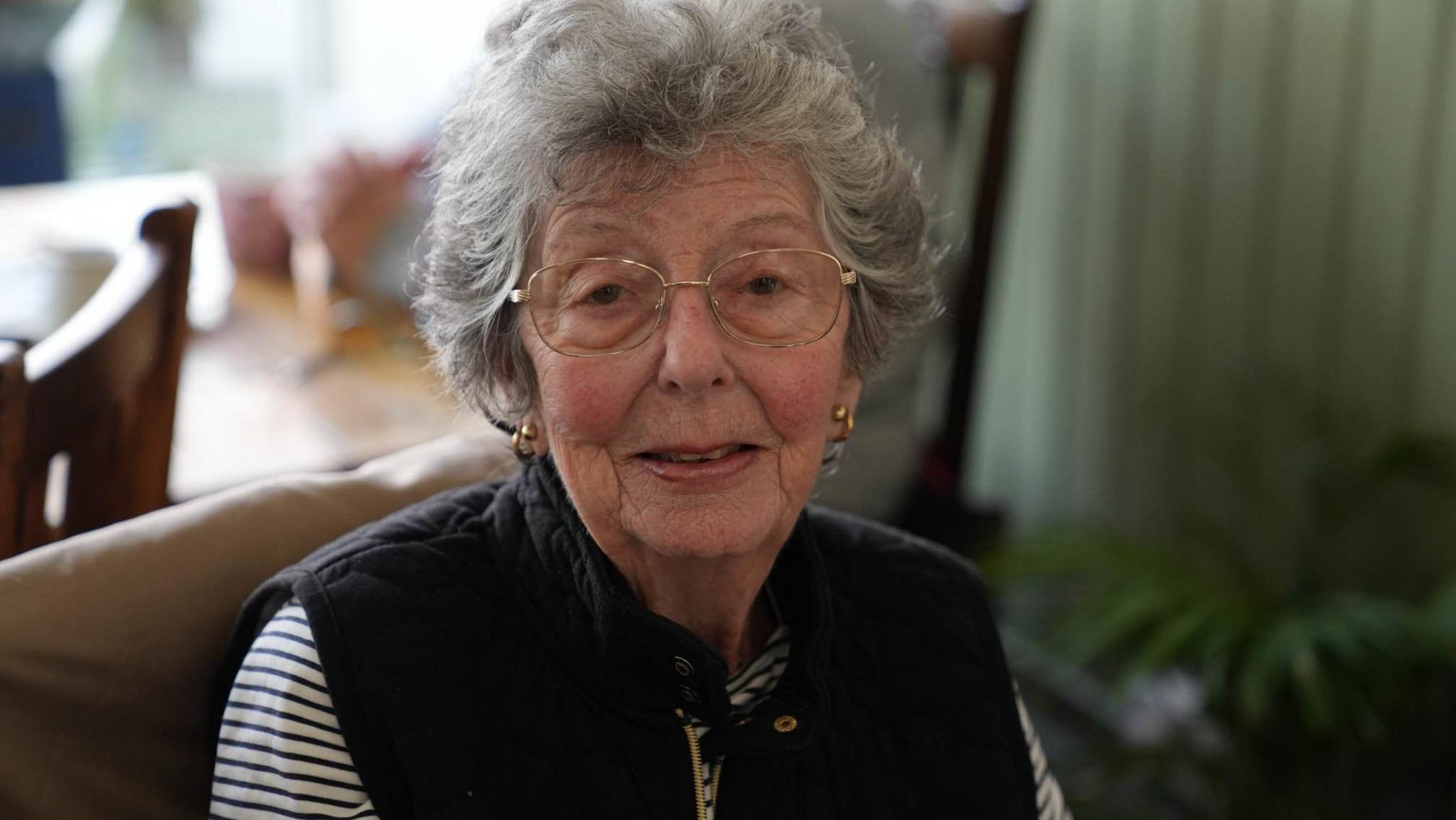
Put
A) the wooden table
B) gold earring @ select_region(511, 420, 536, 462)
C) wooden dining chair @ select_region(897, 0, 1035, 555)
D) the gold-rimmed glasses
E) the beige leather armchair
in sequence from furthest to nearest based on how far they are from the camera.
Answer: wooden dining chair @ select_region(897, 0, 1035, 555) < the wooden table < gold earring @ select_region(511, 420, 536, 462) < the gold-rimmed glasses < the beige leather armchair

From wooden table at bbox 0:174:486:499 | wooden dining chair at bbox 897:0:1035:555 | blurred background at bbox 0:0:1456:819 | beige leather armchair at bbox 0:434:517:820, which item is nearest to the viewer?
beige leather armchair at bbox 0:434:517:820

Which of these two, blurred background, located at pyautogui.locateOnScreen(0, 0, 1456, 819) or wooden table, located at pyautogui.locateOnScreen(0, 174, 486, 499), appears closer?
wooden table, located at pyautogui.locateOnScreen(0, 174, 486, 499)

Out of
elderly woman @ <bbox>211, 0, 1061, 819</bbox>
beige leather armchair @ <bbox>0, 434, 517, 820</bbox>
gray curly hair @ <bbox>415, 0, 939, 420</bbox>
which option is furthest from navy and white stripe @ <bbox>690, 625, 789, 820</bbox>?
beige leather armchair @ <bbox>0, 434, 517, 820</bbox>

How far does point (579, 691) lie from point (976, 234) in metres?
1.81

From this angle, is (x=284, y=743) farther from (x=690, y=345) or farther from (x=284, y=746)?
(x=690, y=345)

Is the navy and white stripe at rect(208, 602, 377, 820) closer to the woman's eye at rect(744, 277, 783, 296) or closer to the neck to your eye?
the neck

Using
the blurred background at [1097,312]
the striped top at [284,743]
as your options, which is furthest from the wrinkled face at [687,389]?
the blurred background at [1097,312]

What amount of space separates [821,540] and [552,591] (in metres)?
0.31

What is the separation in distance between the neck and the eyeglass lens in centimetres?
19

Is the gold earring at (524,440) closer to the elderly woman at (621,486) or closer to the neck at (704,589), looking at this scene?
the elderly woman at (621,486)

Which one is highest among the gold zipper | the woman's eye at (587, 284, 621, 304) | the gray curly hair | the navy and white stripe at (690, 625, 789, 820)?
the gray curly hair

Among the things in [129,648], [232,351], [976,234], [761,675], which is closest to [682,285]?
[761,675]

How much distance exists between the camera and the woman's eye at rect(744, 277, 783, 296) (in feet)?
3.65

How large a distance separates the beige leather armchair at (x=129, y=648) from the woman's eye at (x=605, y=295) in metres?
0.34
